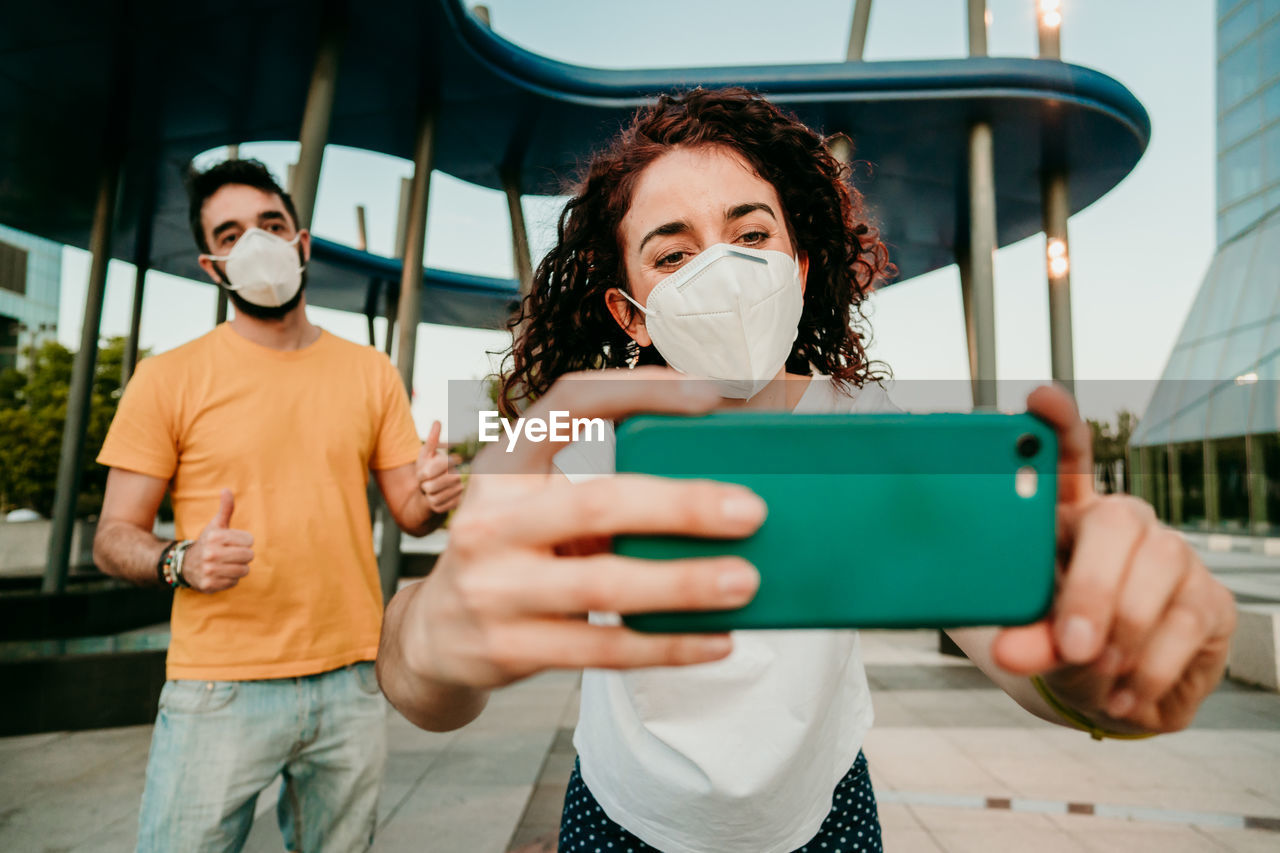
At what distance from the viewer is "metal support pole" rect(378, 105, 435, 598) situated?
7492 millimetres

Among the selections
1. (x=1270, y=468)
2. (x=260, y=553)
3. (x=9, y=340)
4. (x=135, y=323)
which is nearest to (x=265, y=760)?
(x=260, y=553)

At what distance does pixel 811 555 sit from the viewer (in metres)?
0.62

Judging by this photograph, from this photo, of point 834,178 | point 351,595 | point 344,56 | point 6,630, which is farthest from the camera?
point 6,630

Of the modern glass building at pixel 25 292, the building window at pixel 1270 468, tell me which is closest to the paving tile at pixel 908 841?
Result: the building window at pixel 1270 468

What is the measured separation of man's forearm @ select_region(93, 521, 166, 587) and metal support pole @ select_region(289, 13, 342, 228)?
409 cm

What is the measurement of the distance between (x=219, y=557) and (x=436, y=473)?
60 cm

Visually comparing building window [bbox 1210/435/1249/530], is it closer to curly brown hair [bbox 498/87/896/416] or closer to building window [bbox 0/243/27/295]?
curly brown hair [bbox 498/87/896/416]

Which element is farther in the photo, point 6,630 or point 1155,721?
point 6,630

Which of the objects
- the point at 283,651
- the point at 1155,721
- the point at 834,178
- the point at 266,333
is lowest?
the point at 283,651

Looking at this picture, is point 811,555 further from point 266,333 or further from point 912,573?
point 266,333

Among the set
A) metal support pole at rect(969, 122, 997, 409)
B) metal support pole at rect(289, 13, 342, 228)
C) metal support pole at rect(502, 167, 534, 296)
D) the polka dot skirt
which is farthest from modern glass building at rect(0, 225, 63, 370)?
the polka dot skirt

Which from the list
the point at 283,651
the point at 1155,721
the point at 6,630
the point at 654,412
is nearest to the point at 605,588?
the point at 654,412

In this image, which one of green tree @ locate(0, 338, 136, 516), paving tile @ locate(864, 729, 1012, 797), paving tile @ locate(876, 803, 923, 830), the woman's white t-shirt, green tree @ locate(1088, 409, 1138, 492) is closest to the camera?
the woman's white t-shirt

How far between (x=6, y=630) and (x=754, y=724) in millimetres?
9247
